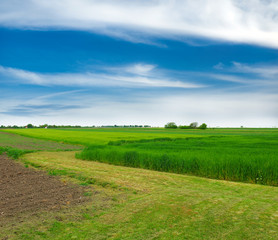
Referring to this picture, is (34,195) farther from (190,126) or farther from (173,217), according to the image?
(190,126)

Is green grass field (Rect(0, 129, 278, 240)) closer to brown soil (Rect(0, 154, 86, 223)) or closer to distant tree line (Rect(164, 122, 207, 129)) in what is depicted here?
brown soil (Rect(0, 154, 86, 223))

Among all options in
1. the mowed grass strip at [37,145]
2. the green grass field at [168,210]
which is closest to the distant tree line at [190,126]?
the mowed grass strip at [37,145]

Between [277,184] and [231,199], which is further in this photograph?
[277,184]

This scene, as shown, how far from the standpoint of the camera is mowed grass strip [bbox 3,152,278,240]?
5215 mm

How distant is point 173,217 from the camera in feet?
20.0

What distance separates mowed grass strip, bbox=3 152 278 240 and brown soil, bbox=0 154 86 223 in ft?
3.38

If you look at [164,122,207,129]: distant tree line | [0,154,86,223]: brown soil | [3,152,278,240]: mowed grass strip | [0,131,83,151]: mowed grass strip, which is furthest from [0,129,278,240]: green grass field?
[164,122,207,129]: distant tree line

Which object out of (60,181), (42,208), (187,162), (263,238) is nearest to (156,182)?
(187,162)

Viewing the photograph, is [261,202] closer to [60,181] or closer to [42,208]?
[42,208]

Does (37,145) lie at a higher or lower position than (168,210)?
lower

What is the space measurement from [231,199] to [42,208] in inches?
221

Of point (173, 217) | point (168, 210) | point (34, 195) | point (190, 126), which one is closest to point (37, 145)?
point (34, 195)

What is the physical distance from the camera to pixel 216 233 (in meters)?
5.21

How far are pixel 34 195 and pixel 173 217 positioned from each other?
4845mm
